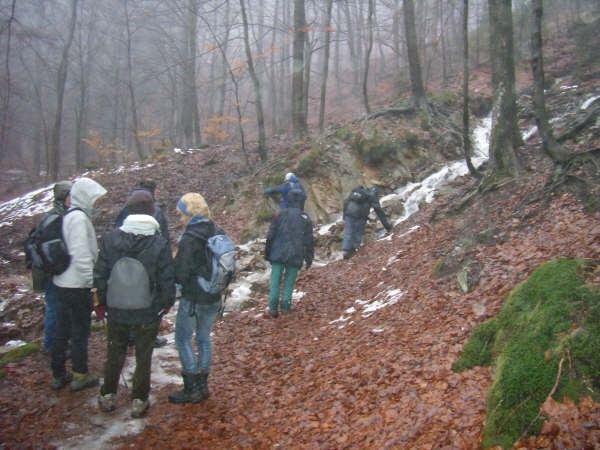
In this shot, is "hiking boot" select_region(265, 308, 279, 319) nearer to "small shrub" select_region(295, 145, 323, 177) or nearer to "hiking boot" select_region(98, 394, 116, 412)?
"hiking boot" select_region(98, 394, 116, 412)

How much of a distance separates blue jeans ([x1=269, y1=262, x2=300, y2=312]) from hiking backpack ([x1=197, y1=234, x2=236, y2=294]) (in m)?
3.02

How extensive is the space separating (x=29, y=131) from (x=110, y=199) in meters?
33.6

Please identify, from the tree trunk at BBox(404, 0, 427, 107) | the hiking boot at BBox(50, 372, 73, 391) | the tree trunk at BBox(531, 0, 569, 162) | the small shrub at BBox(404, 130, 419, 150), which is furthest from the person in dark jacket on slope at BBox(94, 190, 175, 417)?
the tree trunk at BBox(404, 0, 427, 107)

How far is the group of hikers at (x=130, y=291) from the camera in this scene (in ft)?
14.3

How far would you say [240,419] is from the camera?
15.3 ft

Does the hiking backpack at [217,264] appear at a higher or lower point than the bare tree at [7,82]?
lower

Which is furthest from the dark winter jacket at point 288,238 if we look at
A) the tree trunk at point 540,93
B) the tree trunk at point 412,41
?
the tree trunk at point 412,41

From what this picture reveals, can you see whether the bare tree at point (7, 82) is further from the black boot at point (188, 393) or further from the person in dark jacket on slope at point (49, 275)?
the black boot at point (188, 393)

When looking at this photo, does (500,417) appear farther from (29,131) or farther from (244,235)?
(29,131)

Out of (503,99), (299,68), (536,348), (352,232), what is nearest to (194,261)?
(536,348)

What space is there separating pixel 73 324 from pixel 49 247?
0.85 m

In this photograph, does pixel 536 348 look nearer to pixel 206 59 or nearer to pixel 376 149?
pixel 376 149

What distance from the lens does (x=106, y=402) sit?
4578 mm

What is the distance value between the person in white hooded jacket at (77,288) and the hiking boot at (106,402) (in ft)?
1.97
